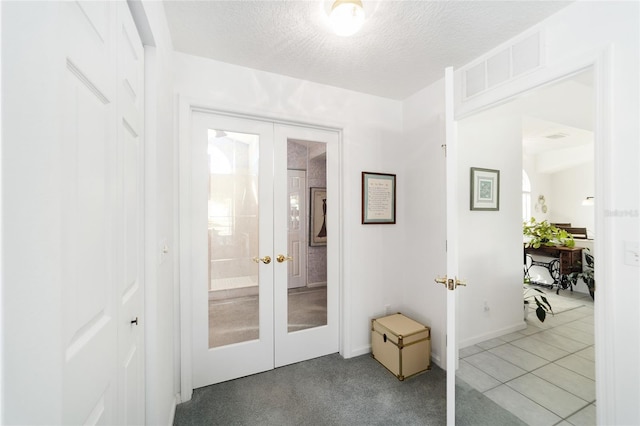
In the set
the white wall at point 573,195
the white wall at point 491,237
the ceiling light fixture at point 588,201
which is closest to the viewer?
the white wall at point 491,237

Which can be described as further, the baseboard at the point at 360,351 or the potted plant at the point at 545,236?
the potted plant at the point at 545,236

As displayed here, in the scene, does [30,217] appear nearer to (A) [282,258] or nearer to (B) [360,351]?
(A) [282,258]

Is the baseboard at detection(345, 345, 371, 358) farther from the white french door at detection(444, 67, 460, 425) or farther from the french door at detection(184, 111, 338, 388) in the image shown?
the white french door at detection(444, 67, 460, 425)

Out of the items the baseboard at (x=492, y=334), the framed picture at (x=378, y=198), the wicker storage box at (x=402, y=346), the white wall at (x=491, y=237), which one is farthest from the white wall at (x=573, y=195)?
the wicker storage box at (x=402, y=346)

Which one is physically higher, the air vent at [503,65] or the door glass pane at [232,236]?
the air vent at [503,65]

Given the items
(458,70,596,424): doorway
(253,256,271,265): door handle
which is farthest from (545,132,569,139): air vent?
(253,256,271,265): door handle

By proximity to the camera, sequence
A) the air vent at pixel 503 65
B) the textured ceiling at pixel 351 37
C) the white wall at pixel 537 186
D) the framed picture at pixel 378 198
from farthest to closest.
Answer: the white wall at pixel 537 186 → the framed picture at pixel 378 198 → the air vent at pixel 503 65 → the textured ceiling at pixel 351 37

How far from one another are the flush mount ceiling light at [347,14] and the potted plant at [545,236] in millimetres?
3695

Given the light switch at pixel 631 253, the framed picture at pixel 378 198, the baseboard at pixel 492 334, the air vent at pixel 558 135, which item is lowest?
the baseboard at pixel 492 334

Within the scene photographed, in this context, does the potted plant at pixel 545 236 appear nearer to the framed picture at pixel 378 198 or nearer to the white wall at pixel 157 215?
the framed picture at pixel 378 198

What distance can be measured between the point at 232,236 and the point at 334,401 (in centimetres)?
148

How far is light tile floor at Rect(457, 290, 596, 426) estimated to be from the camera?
1832mm

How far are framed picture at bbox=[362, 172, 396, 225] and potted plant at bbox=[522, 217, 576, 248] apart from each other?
2313mm

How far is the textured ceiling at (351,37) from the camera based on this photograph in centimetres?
155
